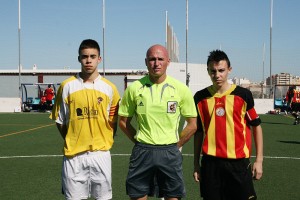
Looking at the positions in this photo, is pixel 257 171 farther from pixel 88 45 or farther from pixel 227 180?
pixel 88 45

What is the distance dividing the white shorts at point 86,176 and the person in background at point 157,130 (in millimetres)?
301

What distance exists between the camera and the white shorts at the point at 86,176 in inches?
160

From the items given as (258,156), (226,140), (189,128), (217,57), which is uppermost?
(217,57)

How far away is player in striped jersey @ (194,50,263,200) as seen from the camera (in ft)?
12.7

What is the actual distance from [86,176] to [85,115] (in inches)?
23.9

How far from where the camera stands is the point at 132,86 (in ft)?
13.2

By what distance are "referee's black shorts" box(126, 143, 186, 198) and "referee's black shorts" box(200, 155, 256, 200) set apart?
0.27 m

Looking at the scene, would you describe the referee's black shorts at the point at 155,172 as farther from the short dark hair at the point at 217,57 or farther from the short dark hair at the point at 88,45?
the short dark hair at the point at 88,45

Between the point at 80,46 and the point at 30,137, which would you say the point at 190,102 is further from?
the point at 30,137

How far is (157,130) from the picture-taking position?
3.93 meters

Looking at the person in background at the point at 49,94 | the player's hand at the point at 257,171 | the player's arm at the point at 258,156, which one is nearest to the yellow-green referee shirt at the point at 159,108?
the player's arm at the point at 258,156

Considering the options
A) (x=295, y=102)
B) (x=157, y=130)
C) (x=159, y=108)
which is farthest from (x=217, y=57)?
(x=295, y=102)

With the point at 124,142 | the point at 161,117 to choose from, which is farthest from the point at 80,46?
the point at 124,142

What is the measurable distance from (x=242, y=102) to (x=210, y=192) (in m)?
0.90
